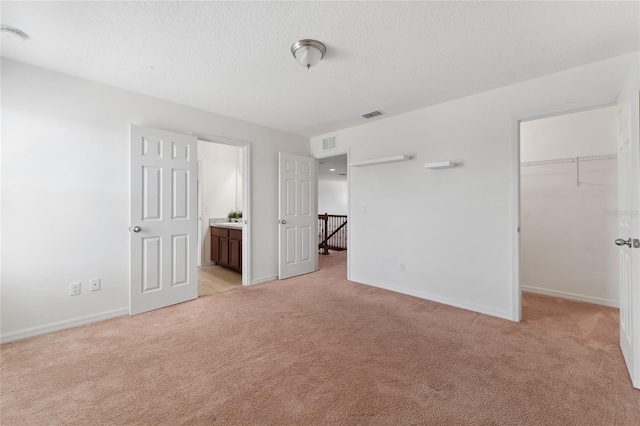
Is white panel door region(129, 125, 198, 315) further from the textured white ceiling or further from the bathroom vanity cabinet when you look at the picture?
the bathroom vanity cabinet

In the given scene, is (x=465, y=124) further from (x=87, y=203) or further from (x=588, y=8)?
(x=87, y=203)

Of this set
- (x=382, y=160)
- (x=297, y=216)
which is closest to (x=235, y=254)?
(x=297, y=216)

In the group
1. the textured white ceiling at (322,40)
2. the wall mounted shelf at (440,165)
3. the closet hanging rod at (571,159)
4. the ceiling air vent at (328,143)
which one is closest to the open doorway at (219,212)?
the ceiling air vent at (328,143)

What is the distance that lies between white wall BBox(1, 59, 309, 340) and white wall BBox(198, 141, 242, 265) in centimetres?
213

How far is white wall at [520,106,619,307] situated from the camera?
10.6ft

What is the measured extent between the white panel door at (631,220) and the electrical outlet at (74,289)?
182 inches

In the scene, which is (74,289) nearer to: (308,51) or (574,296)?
(308,51)

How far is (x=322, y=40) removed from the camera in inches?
82.4

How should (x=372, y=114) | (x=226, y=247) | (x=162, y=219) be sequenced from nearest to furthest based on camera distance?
(x=162, y=219) < (x=372, y=114) < (x=226, y=247)

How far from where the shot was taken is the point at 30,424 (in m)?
1.48

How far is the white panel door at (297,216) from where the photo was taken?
14.5ft

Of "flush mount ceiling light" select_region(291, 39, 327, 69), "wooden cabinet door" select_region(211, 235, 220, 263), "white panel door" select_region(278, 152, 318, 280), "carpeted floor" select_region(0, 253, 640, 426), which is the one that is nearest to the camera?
"carpeted floor" select_region(0, 253, 640, 426)

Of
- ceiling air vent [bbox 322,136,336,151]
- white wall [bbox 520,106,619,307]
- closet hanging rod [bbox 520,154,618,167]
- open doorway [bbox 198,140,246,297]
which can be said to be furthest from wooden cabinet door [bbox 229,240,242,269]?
closet hanging rod [bbox 520,154,618,167]

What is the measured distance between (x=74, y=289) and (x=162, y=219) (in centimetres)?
104
